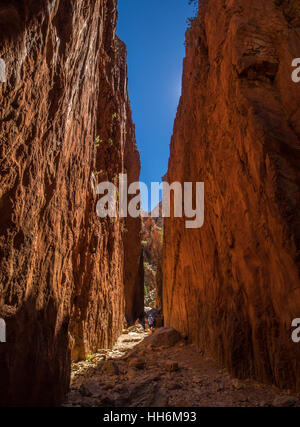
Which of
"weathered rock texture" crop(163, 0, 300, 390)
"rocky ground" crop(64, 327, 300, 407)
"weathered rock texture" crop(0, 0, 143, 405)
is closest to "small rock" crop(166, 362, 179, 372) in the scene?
"rocky ground" crop(64, 327, 300, 407)

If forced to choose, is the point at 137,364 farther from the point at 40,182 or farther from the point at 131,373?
the point at 40,182

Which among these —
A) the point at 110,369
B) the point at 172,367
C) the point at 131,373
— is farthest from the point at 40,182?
the point at 172,367

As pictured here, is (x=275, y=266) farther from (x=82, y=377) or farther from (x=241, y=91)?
(x=82, y=377)

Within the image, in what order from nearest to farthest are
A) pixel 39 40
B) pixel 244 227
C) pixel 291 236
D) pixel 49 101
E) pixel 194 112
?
pixel 39 40, pixel 49 101, pixel 291 236, pixel 244 227, pixel 194 112

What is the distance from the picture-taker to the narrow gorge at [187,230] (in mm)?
3045

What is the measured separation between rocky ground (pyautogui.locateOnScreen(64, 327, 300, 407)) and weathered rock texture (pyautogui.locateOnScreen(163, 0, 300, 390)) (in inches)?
14.1

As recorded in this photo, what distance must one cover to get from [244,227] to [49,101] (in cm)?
418

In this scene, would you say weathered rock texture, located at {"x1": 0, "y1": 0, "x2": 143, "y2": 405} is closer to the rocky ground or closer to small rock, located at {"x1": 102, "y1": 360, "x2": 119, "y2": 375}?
the rocky ground

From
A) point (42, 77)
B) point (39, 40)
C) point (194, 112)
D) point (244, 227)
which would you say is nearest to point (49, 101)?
point (42, 77)

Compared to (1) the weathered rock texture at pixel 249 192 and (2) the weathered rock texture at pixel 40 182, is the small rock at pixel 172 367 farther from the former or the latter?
(2) the weathered rock texture at pixel 40 182

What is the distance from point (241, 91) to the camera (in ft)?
18.4

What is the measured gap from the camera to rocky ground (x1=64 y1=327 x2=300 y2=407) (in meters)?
3.96

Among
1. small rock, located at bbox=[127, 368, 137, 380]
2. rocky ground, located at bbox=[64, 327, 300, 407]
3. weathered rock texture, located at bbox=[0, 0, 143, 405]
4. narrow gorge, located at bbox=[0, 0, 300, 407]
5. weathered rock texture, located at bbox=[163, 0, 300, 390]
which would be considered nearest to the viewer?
weathered rock texture, located at bbox=[0, 0, 143, 405]

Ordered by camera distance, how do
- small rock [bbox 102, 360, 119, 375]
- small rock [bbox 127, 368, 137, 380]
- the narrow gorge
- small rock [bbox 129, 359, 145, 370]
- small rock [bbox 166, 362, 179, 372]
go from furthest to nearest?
small rock [bbox 129, 359, 145, 370]
small rock [bbox 166, 362, 179, 372]
small rock [bbox 102, 360, 119, 375]
small rock [bbox 127, 368, 137, 380]
the narrow gorge
